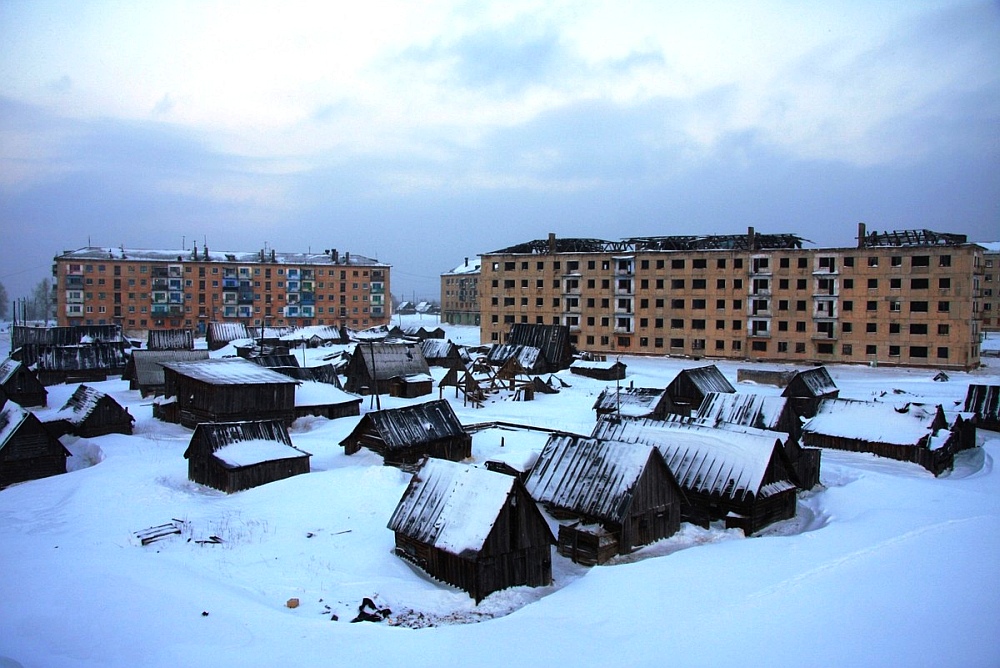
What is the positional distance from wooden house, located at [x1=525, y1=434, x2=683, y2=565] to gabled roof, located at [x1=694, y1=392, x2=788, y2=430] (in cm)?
1226

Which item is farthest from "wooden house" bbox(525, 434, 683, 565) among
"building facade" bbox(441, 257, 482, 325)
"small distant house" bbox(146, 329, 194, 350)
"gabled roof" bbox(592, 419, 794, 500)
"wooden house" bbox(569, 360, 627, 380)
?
"building facade" bbox(441, 257, 482, 325)

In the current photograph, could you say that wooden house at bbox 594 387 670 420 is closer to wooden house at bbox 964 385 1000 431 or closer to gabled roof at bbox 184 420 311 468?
wooden house at bbox 964 385 1000 431

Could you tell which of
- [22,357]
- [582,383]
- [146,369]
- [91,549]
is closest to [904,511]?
[91,549]

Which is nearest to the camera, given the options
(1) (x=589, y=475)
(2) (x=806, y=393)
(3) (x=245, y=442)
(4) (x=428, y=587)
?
(4) (x=428, y=587)

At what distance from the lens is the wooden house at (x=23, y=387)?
44.8m

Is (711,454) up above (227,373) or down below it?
below

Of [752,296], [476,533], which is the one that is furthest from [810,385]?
[476,533]

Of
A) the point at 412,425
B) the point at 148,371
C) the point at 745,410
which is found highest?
the point at 148,371

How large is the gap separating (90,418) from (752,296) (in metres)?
62.6

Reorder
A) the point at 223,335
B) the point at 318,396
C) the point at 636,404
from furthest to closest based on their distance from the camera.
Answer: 1. the point at 223,335
2. the point at 318,396
3. the point at 636,404

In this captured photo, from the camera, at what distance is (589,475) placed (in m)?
22.4

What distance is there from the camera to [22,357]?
58312 mm

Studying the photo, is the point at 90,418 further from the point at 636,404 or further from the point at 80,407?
the point at 636,404

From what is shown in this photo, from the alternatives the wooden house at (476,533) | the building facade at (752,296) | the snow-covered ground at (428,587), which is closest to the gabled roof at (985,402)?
the snow-covered ground at (428,587)
